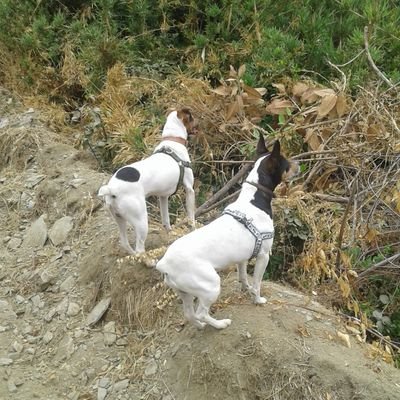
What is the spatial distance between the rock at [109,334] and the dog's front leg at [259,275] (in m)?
1.15

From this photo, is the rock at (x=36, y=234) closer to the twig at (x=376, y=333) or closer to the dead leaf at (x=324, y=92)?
the twig at (x=376, y=333)

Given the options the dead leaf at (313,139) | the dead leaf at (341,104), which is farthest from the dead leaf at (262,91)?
the dead leaf at (341,104)

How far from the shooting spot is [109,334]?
4.34m

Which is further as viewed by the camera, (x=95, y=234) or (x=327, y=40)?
(x=327, y=40)

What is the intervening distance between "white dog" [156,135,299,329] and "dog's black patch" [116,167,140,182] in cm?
76

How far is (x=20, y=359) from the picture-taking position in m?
4.32

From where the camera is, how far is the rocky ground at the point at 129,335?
358cm

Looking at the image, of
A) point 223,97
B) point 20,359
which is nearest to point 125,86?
point 223,97

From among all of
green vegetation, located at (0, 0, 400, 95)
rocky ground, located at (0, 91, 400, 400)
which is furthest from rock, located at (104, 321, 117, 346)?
green vegetation, located at (0, 0, 400, 95)

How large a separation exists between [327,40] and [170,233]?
11.9 ft

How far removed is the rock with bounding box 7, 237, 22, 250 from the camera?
5.62 m

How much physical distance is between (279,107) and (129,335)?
3.11 metres

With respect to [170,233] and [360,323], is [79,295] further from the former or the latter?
[360,323]

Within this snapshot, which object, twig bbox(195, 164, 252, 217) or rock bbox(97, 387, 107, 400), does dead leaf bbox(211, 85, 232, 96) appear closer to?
twig bbox(195, 164, 252, 217)
